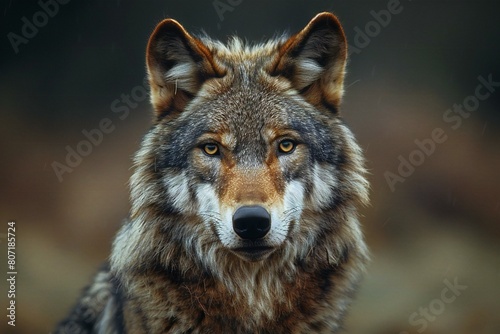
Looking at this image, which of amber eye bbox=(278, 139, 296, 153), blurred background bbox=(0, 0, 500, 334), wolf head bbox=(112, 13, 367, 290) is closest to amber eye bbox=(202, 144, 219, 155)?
wolf head bbox=(112, 13, 367, 290)

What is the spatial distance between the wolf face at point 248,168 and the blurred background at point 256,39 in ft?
13.2

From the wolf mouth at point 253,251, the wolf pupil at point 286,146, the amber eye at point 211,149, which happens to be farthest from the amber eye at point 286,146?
the wolf mouth at point 253,251

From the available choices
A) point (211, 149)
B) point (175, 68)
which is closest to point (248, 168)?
point (211, 149)

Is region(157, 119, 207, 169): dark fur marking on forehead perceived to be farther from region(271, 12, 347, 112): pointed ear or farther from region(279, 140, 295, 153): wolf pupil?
region(271, 12, 347, 112): pointed ear

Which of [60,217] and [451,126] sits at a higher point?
[60,217]

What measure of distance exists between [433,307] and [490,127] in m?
2.47

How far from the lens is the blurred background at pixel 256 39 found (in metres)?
8.00

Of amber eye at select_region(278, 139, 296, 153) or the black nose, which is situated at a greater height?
amber eye at select_region(278, 139, 296, 153)

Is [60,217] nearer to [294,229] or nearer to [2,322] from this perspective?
[2,322]

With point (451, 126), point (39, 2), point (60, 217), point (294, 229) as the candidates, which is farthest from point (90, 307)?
point (451, 126)

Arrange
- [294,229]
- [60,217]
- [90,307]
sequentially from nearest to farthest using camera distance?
1. [294,229]
2. [90,307]
3. [60,217]

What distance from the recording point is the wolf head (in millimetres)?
3605

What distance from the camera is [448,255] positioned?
26.6 ft

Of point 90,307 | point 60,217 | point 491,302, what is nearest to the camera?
point 90,307
